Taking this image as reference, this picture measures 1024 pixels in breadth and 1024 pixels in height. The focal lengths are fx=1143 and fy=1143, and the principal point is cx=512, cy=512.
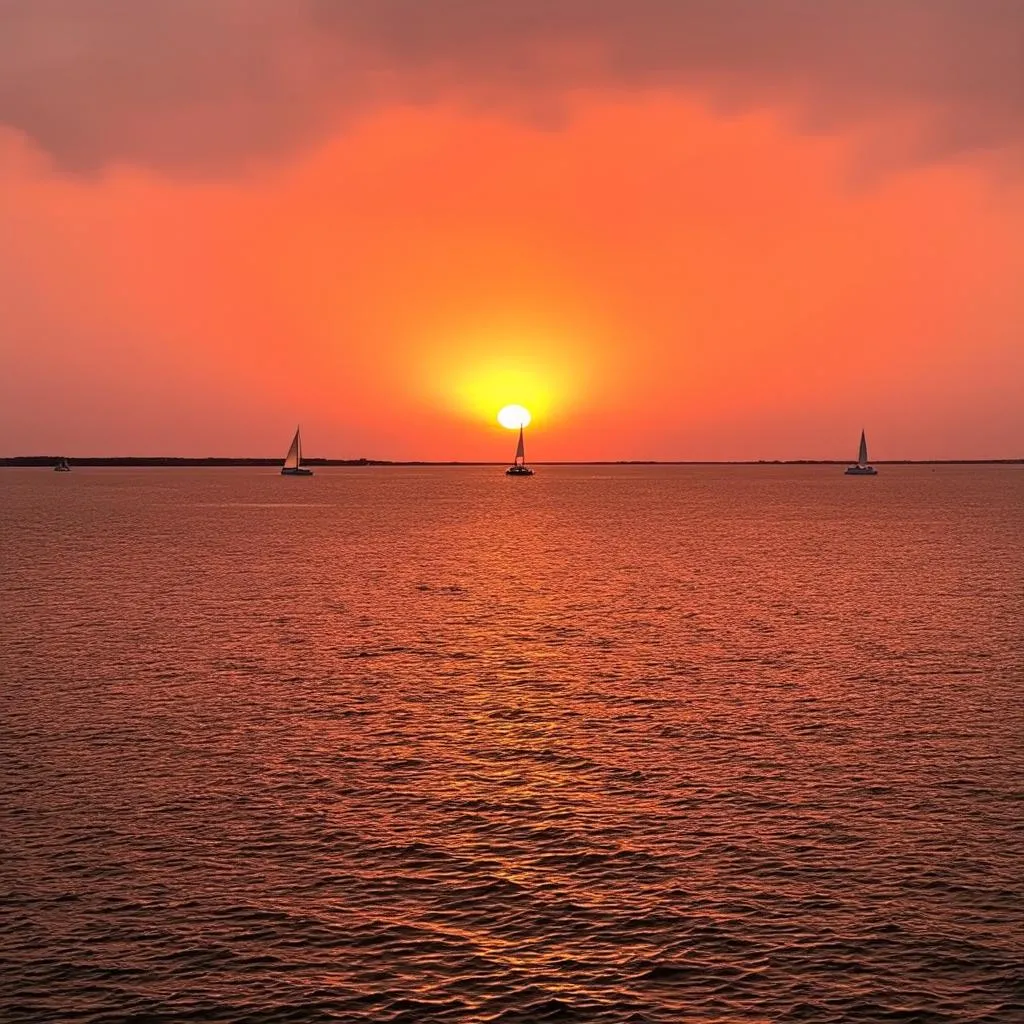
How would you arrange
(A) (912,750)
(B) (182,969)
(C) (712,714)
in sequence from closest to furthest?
(B) (182,969) → (A) (912,750) → (C) (712,714)

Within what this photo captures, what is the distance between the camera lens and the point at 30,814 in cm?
3388

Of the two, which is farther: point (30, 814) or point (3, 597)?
point (3, 597)

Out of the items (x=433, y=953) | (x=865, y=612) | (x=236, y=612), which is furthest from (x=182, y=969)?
(x=865, y=612)

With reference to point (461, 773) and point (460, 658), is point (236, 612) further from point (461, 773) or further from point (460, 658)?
point (461, 773)

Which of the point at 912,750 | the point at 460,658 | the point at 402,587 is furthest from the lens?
the point at 402,587

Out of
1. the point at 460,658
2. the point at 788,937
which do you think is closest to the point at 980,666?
the point at 460,658

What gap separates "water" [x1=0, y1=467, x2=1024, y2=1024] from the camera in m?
23.8

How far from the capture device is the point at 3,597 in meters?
89.4

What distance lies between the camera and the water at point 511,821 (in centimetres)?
2375

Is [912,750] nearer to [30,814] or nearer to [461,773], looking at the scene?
[461,773]

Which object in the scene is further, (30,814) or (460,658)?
(460,658)

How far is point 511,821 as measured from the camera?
111 ft

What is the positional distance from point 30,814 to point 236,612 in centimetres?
5057

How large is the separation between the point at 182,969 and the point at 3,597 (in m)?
73.0
